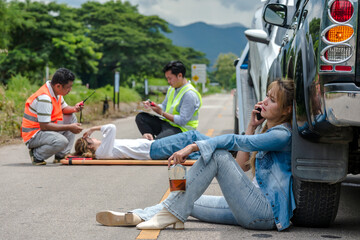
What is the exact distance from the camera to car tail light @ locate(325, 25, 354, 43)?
411cm

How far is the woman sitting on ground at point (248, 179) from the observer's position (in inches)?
181

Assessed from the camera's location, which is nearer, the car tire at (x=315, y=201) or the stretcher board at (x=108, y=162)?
the car tire at (x=315, y=201)

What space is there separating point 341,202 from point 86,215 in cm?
251

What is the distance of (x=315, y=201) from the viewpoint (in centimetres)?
464

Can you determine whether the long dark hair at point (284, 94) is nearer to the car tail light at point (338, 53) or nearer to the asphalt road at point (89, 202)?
the car tail light at point (338, 53)

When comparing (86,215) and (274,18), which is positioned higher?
(274,18)

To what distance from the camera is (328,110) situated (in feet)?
13.5

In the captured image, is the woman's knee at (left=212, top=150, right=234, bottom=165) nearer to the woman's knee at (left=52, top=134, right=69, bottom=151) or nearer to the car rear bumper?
the car rear bumper

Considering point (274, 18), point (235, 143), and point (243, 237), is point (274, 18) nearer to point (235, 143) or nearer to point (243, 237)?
point (235, 143)

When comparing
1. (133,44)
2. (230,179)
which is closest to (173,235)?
(230,179)

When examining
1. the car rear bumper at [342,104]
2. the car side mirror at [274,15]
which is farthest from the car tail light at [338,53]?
the car side mirror at [274,15]

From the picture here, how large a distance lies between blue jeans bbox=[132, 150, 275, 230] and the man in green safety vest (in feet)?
16.2

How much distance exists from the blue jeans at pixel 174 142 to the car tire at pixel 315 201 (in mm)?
3940

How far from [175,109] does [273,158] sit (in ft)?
17.2
